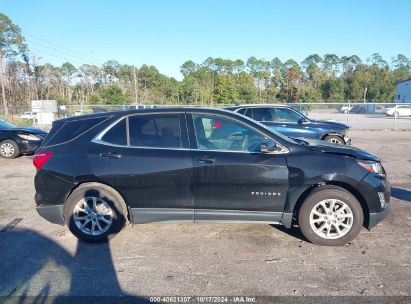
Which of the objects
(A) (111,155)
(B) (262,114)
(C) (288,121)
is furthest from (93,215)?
(C) (288,121)

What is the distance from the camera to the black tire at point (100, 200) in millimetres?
4195

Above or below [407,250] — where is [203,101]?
above

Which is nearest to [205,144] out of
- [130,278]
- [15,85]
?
[130,278]

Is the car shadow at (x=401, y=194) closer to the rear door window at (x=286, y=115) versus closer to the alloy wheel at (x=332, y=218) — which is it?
the alloy wheel at (x=332, y=218)

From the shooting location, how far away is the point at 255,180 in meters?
4.04

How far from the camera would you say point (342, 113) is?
110ft

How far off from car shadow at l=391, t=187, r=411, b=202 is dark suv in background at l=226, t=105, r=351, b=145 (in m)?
3.71

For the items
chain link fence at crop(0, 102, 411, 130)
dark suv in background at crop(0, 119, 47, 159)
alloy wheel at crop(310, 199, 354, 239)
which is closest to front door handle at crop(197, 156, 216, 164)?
alloy wheel at crop(310, 199, 354, 239)

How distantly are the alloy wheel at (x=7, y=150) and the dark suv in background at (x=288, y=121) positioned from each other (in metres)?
7.01

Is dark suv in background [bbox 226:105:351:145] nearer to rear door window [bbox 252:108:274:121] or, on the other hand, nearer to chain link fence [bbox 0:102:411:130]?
rear door window [bbox 252:108:274:121]

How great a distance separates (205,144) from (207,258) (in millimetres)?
1354

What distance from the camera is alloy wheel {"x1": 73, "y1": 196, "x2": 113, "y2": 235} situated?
167 inches

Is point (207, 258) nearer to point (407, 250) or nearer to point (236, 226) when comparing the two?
point (236, 226)

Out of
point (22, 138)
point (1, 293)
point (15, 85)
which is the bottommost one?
point (1, 293)
